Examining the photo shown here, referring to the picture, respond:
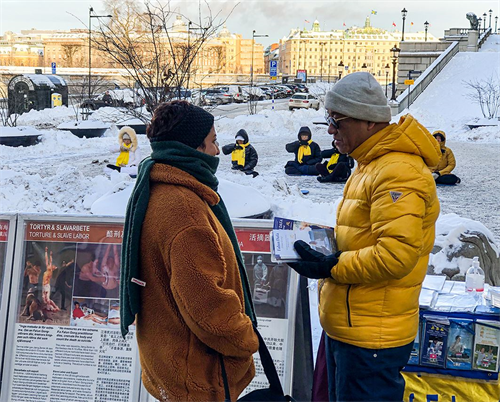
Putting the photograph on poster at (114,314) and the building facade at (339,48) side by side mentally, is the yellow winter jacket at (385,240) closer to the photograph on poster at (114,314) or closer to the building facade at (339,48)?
the photograph on poster at (114,314)

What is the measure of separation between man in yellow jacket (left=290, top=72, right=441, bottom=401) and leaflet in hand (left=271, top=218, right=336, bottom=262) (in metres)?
0.05

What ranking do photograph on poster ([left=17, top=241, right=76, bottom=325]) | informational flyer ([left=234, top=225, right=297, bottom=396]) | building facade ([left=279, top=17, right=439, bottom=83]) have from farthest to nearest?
building facade ([left=279, top=17, right=439, bottom=83]), photograph on poster ([left=17, top=241, right=76, bottom=325]), informational flyer ([left=234, top=225, right=297, bottom=396])

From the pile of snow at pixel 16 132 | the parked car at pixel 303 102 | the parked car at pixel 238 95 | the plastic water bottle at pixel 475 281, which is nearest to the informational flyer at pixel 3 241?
the plastic water bottle at pixel 475 281

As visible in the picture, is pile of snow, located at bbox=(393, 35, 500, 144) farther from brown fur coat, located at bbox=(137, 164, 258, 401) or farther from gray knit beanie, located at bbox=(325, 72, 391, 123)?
brown fur coat, located at bbox=(137, 164, 258, 401)

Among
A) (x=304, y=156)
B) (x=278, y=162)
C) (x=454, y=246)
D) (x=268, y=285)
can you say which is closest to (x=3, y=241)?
Result: (x=268, y=285)

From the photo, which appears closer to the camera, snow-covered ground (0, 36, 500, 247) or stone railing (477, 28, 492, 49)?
snow-covered ground (0, 36, 500, 247)

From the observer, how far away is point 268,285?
13.5ft

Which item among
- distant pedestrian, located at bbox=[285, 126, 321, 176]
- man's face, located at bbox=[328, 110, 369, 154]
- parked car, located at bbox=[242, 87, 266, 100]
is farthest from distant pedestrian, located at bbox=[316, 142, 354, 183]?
parked car, located at bbox=[242, 87, 266, 100]

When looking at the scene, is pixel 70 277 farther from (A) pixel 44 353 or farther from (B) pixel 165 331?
(B) pixel 165 331

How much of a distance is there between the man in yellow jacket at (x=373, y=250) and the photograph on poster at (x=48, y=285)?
1.83m

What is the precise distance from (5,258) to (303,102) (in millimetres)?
38567

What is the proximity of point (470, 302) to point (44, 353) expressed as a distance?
2564mm

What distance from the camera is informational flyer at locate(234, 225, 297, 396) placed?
159 inches

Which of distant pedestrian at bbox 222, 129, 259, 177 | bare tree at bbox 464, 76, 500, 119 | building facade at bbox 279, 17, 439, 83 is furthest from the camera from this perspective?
building facade at bbox 279, 17, 439, 83
